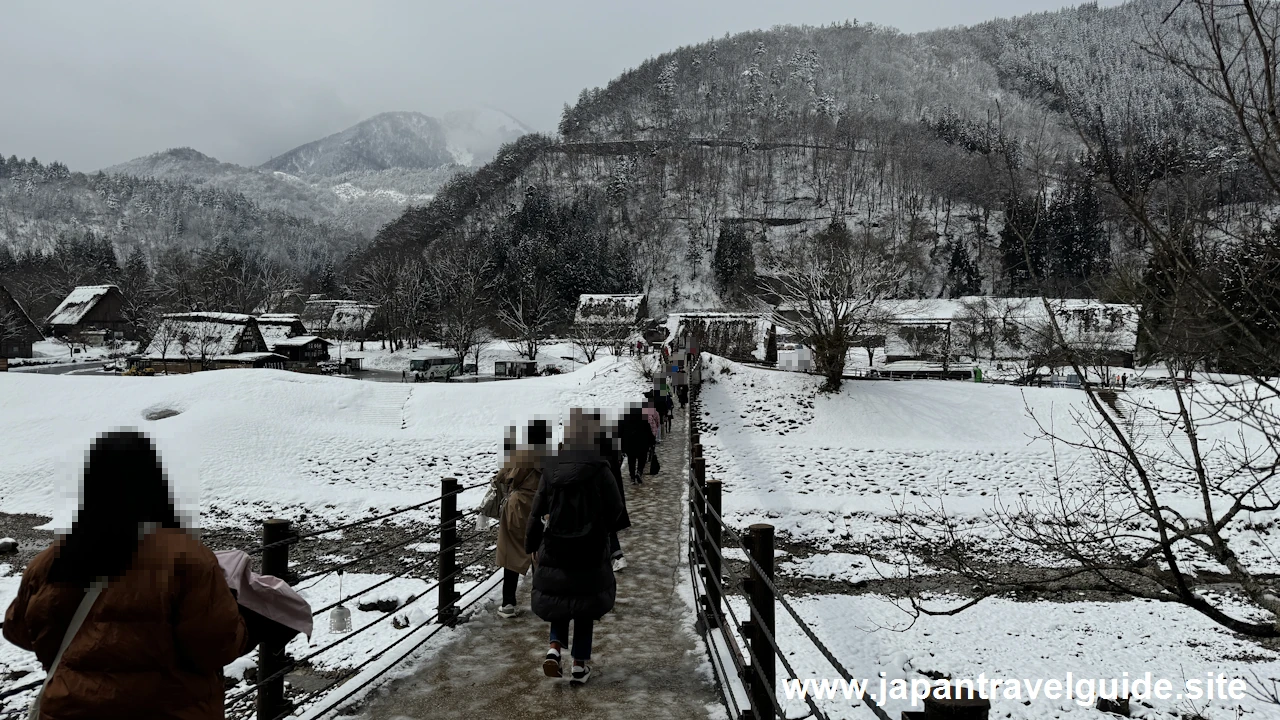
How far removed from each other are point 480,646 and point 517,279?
5849cm

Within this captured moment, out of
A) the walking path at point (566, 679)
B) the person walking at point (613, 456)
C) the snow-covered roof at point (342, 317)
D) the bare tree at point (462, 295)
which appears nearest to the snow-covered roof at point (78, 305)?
the snow-covered roof at point (342, 317)

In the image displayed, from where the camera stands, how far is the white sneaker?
4332 millimetres

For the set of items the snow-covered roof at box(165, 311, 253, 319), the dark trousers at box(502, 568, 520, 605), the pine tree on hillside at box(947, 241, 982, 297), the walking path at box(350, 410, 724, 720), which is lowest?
the walking path at box(350, 410, 724, 720)

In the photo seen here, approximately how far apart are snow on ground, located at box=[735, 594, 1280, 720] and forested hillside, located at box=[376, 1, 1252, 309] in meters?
18.6

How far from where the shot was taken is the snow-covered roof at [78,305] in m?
49.8

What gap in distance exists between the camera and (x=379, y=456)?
1736 centimetres

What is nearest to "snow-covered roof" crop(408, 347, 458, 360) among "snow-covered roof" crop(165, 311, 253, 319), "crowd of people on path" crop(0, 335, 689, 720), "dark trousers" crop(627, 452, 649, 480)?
"snow-covered roof" crop(165, 311, 253, 319)

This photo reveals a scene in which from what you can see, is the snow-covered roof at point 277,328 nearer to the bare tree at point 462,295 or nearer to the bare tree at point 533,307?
the bare tree at point 462,295

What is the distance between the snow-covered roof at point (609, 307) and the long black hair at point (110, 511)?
4761cm

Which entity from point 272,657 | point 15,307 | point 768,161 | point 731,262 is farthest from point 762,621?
point 768,161

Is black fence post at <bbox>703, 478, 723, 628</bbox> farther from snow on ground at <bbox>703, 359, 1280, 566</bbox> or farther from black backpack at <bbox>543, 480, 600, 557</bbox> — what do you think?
snow on ground at <bbox>703, 359, 1280, 566</bbox>

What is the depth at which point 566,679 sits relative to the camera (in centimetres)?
441

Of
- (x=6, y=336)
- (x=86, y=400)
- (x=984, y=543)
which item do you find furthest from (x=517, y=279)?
(x=984, y=543)

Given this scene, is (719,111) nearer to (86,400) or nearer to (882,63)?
(882,63)
